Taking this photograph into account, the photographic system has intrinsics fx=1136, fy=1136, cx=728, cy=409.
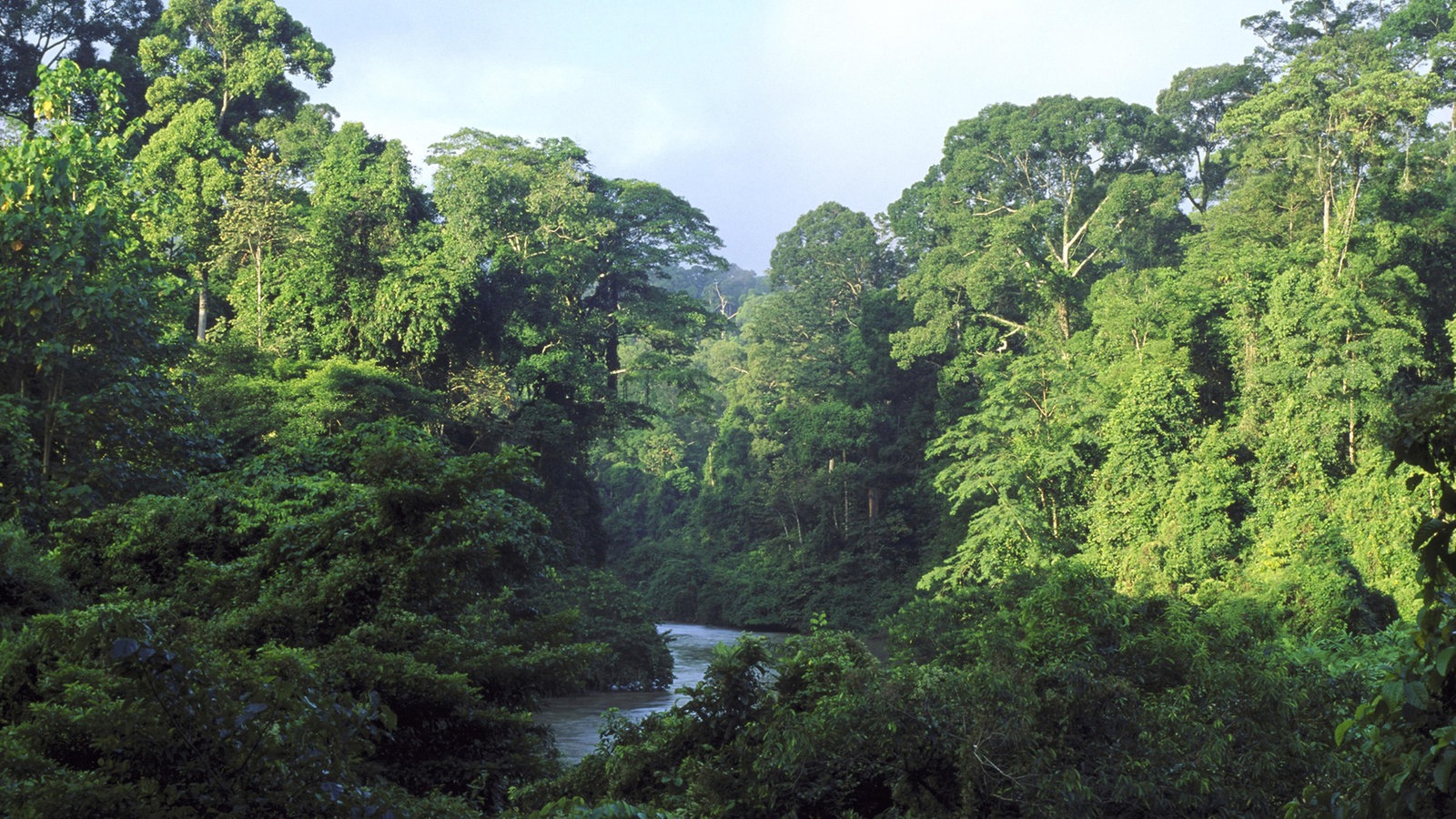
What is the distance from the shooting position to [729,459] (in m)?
39.5

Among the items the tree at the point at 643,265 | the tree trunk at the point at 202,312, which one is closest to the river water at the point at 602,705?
the tree at the point at 643,265

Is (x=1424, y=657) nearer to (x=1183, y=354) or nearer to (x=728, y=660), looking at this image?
(x=728, y=660)

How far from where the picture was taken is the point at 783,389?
38.7m

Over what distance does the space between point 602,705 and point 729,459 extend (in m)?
20.4

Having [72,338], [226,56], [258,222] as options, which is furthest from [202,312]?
[72,338]

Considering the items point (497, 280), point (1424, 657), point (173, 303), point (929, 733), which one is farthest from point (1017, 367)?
point (1424, 657)

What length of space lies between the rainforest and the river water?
68 cm

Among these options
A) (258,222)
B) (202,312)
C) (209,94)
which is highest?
(209,94)

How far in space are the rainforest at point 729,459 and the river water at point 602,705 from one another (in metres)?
0.68

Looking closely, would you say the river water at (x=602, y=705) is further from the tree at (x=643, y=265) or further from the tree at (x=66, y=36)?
the tree at (x=66, y=36)

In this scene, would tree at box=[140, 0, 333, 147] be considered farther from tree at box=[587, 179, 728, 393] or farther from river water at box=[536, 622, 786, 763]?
river water at box=[536, 622, 786, 763]

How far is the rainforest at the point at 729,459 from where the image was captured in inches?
243

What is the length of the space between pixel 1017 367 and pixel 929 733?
19948 mm

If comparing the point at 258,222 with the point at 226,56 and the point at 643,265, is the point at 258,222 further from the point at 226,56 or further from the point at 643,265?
the point at 643,265
